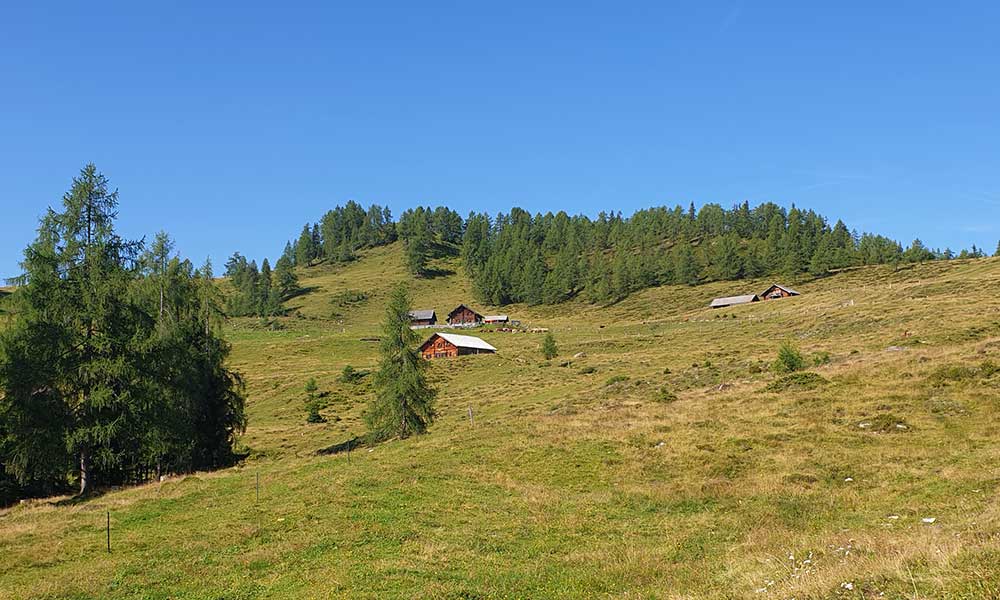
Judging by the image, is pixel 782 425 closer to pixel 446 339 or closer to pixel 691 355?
pixel 691 355

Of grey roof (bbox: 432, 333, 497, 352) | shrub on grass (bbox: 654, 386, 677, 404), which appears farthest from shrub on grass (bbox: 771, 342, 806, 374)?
grey roof (bbox: 432, 333, 497, 352)

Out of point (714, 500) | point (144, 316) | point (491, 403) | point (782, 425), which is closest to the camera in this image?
point (714, 500)

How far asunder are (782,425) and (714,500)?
37.2 ft

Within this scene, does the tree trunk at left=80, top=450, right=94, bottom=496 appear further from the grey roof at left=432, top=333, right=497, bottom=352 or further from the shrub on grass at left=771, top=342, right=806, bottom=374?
the grey roof at left=432, top=333, right=497, bottom=352

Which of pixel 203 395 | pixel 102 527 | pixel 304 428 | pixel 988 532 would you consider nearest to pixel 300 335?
pixel 304 428

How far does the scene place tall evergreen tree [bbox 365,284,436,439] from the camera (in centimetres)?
4091

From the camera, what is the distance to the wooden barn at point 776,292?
13450 centimetres

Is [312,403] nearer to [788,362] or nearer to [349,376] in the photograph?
[349,376]

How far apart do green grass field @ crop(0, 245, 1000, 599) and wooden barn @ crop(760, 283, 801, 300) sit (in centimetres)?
8351

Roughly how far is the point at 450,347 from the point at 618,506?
78669mm

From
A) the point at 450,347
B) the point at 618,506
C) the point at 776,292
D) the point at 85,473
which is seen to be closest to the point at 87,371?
the point at 85,473

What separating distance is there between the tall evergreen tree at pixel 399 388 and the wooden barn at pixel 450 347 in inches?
2136

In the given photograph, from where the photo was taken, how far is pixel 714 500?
71.4 feet

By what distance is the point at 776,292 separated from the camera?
13725 cm
